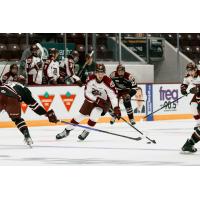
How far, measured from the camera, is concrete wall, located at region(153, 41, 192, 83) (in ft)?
39.4

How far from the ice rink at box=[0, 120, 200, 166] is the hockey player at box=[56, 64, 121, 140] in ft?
0.98

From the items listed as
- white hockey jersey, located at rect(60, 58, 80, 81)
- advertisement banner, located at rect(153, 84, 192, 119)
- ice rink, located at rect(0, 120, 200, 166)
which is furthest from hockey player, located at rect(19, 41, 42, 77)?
advertisement banner, located at rect(153, 84, 192, 119)

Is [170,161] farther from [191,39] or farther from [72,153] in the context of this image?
[191,39]

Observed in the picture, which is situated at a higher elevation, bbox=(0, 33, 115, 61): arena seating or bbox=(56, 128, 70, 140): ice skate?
bbox=(0, 33, 115, 61): arena seating

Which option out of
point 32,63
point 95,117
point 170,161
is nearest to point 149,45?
point 32,63

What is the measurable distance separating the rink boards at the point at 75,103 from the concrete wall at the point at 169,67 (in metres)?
1.21

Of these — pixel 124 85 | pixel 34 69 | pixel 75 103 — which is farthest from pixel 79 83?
pixel 124 85

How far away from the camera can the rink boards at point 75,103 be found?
9.13 metres

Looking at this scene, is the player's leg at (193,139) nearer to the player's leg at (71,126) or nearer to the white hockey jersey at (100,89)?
the white hockey jersey at (100,89)

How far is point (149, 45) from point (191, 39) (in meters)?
2.09

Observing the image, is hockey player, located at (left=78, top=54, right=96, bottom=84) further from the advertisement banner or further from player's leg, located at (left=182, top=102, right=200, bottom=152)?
player's leg, located at (left=182, top=102, right=200, bottom=152)

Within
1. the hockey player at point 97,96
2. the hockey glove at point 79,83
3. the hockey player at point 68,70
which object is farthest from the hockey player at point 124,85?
the hockey player at point 97,96

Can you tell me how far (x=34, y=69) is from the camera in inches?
370

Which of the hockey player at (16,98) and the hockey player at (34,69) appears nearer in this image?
the hockey player at (16,98)
